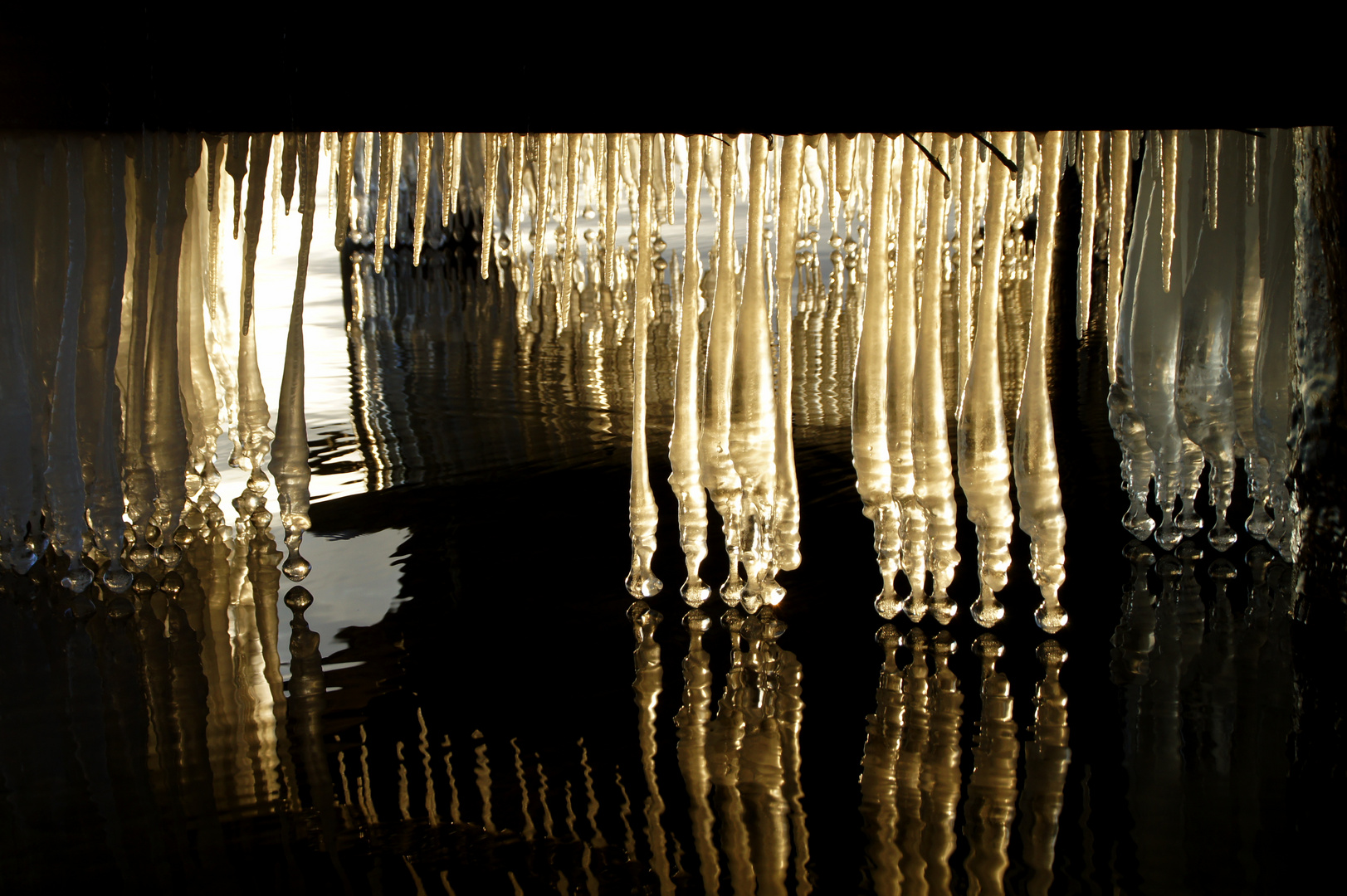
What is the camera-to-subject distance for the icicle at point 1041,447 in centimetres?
217

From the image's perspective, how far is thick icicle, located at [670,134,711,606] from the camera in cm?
230

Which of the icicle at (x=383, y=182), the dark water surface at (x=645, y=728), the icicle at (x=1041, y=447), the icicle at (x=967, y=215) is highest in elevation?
the icicle at (x=383, y=182)

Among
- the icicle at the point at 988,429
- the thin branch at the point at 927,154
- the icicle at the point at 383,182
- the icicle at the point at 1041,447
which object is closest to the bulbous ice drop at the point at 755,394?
the thin branch at the point at 927,154

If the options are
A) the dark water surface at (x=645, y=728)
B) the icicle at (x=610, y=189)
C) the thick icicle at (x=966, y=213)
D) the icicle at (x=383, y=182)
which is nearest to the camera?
the dark water surface at (x=645, y=728)

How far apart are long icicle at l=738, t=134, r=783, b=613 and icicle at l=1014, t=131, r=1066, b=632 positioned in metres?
0.49

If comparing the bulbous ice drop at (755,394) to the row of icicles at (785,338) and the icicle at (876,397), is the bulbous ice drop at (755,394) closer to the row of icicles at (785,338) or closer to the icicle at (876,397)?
the row of icicles at (785,338)

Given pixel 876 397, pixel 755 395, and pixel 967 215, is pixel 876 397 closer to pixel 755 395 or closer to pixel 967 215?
pixel 755 395

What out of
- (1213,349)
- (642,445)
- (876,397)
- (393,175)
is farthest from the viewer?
(393,175)

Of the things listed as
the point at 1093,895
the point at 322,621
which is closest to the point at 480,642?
the point at 322,621

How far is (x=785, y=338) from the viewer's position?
7.61ft

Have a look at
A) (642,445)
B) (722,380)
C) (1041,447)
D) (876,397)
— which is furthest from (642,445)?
(1041,447)

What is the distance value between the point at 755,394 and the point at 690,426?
167 millimetres

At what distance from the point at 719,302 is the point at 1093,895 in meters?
1.26

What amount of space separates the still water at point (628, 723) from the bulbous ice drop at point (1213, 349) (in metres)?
0.30
